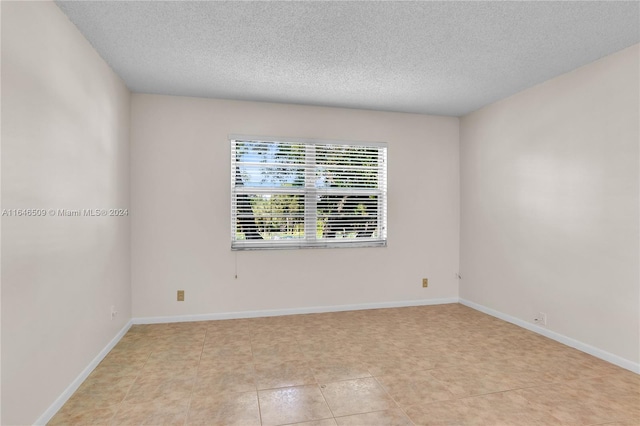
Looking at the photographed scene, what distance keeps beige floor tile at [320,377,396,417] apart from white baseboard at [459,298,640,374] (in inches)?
79.9

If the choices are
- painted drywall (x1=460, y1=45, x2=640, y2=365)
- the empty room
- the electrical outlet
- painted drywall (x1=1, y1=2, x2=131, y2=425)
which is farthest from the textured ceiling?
the electrical outlet

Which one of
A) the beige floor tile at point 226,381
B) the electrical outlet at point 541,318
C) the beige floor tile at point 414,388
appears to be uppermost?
the electrical outlet at point 541,318

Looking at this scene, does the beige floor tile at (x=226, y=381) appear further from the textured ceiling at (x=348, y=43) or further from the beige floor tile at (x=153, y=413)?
the textured ceiling at (x=348, y=43)

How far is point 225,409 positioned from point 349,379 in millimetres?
899

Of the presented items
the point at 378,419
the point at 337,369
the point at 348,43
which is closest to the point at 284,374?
the point at 337,369

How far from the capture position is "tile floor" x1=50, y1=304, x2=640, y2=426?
6.77 ft

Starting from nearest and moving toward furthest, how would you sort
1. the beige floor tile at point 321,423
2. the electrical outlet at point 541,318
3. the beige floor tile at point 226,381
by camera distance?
the beige floor tile at point 321,423 → the beige floor tile at point 226,381 → the electrical outlet at point 541,318

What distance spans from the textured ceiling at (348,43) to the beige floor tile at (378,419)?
8.37ft

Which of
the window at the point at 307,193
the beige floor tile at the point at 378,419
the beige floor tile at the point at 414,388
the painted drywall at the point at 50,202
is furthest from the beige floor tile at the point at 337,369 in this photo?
the painted drywall at the point at 50,202

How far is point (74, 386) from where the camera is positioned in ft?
7.67

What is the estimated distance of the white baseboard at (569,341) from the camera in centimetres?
270

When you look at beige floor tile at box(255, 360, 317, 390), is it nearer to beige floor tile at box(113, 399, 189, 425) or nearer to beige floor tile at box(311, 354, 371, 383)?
beige floor tile at box(311, 354, 371, 383)

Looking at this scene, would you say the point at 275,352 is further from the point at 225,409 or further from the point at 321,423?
the point at 321,423

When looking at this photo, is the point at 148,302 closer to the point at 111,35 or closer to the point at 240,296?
the point at 240,296
